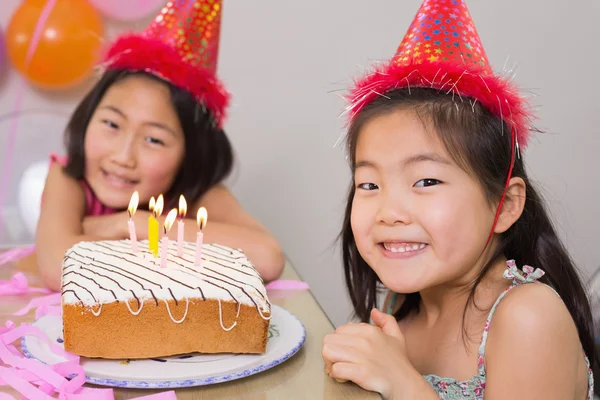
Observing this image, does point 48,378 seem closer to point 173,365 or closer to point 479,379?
point 173,365

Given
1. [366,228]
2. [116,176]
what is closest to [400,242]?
[366,228]

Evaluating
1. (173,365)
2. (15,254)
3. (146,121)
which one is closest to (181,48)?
(146,121)

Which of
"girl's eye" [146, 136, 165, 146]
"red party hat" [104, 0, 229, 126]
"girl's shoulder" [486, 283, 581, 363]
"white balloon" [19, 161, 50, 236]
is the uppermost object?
"red party hat" [104, 0, 229, 126]

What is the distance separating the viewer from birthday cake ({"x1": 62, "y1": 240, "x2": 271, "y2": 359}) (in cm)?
93

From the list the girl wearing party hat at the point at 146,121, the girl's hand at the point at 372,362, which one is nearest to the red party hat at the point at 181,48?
the girl wearing party hat at the point at 146,121

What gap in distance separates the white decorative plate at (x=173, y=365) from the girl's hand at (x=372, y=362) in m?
0.07

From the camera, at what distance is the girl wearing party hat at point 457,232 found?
0.97 metres

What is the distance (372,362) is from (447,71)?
0.51 meters

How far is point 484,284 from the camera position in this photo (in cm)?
117

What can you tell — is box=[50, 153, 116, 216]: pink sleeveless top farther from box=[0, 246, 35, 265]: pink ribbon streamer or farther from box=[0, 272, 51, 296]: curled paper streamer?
box=[0, 272, 51, 296]: curled paper streamer

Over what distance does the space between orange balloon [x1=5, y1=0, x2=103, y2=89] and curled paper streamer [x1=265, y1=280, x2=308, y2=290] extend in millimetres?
1179

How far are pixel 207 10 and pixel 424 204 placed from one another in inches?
36.9

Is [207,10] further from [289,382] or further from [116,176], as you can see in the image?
[289,382]

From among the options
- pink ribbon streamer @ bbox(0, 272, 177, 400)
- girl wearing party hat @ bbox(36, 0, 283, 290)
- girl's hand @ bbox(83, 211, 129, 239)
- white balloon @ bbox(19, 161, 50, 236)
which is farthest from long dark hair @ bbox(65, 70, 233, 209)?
pink ribbon streamer @ bbox(0, 272, 177, 400)
